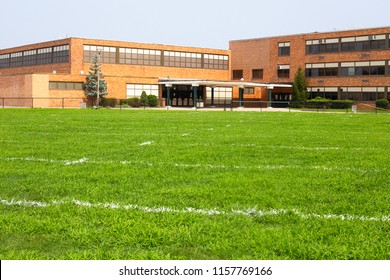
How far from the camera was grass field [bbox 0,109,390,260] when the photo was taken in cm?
418

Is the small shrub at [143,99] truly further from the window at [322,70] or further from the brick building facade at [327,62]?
the window at [322,70]

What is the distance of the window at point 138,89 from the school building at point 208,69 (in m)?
0.14

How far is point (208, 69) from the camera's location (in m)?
79.6

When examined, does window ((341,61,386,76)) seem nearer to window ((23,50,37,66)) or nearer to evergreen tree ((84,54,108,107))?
evergreen tree ((84,54,108,107))

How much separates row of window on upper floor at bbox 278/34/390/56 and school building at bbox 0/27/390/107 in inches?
4.9

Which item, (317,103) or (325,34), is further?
(325,34)

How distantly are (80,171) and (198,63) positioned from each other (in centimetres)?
7158

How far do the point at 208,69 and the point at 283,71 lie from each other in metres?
12.0

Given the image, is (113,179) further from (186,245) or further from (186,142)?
(186,142)

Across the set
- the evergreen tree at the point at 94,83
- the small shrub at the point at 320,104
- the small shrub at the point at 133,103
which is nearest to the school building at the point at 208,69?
the evergreen tree at the point at 94,83

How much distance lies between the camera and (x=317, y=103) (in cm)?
6272

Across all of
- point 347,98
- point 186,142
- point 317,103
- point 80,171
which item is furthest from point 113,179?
point 347,98

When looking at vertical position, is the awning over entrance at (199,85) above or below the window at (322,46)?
below

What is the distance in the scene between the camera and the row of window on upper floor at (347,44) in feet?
213
